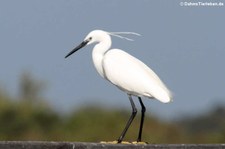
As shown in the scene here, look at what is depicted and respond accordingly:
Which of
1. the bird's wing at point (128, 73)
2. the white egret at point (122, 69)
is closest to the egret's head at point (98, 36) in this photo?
the white egret at point (122, 69)

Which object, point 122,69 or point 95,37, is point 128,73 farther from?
point 95,37

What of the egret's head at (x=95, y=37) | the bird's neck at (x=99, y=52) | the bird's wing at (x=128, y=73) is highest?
the egret's head at (x=95, y=37)

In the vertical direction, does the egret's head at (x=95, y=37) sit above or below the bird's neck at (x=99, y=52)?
above

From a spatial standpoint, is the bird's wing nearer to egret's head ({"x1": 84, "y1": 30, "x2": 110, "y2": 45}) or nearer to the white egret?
the white egret

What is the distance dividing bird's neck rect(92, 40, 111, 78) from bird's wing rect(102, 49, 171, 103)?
52 millimetres

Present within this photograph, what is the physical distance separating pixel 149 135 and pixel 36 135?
212 cm

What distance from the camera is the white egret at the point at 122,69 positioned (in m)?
9.73

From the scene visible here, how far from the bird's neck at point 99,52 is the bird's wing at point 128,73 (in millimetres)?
52

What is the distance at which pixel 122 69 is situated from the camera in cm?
995

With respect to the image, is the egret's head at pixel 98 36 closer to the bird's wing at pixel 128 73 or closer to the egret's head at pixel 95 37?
the egret's head at pixel 95 37

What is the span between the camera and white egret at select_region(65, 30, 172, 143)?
31.9ft

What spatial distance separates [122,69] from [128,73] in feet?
0.28

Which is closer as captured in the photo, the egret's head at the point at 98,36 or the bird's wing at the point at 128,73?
the bird's wing at the point at 128,73

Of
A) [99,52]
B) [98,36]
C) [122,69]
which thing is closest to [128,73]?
[122,69]
